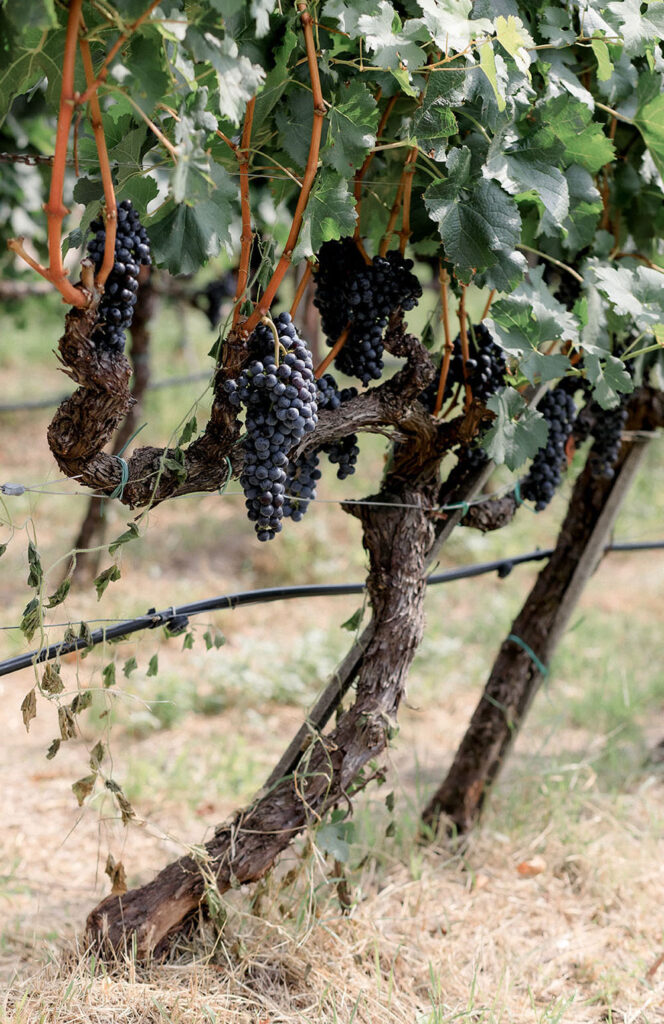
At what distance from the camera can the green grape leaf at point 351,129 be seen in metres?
1.35

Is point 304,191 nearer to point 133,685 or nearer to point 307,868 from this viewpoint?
point 307,868

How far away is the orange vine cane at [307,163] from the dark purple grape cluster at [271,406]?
0.04 metres

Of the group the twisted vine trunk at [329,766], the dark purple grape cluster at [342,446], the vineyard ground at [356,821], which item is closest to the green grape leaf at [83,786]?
the vineyard ground at [356,821]

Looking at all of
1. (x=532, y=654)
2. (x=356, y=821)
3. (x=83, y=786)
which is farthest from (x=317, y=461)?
(x=356, y=821)

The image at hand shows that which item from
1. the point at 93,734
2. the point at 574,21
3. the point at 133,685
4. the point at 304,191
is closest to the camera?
the point at 304,191

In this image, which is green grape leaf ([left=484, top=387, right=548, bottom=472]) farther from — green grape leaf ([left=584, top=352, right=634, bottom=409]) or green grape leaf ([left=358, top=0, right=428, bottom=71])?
green grape leaf ([left=358, top=0, right=428, bottom=71])

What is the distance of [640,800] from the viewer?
9.11 ft

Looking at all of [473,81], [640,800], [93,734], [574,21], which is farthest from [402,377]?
[93,734]

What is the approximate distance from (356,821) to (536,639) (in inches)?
28.2

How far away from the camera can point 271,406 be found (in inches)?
55.1

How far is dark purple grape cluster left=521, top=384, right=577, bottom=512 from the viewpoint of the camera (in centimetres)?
195

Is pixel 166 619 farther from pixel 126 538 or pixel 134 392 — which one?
pixel 134 392

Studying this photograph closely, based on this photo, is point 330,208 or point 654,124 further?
point 654,124

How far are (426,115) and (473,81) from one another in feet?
0.27
